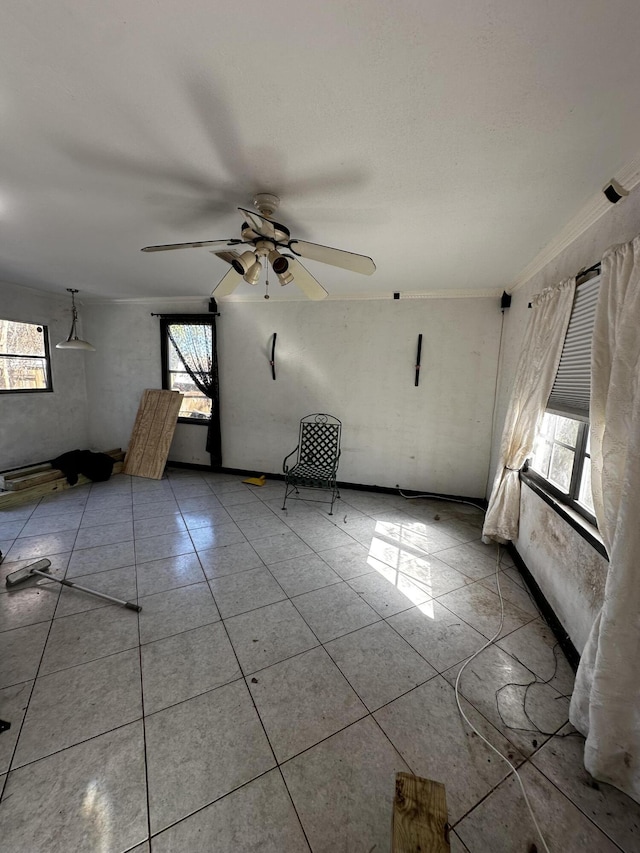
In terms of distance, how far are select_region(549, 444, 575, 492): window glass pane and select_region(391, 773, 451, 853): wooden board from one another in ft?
6.26

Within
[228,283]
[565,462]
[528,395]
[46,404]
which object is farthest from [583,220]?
[46,404]

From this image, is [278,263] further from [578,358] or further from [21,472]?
[21,472]

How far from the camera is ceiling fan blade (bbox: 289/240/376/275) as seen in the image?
1.72 m

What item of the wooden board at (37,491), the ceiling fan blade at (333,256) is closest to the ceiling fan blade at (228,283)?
the ceiling fan blade at (333,256)

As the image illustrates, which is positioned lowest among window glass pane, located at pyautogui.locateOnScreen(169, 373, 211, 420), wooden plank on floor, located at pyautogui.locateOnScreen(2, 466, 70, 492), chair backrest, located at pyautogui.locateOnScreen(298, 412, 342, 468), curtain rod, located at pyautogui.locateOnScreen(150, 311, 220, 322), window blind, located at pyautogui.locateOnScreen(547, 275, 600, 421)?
wooden plank on floor, located at pyautogui.locateOnScreen(2, 466, 70, 492)

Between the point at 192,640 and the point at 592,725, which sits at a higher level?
the point at 592,725

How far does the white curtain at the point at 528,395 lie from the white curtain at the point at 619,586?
66 cm

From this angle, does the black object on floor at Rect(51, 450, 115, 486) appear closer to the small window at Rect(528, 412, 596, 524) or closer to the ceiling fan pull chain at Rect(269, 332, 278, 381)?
the ceiling fan pull chain at Rect(269, 332, 278, 381)

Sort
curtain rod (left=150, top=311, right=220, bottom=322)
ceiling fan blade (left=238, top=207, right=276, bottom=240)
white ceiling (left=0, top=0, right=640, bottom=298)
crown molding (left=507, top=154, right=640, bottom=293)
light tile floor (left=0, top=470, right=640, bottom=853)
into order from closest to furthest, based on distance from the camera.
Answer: white ceiling (left=0, top=0, right=640, bottom=298), light tile floor (left=0, top=470, right=640, bottom=853), crown molding (left=507, top=154, right=640, bottom=293), ceiling fan blade (left=238, top=207, right=276, bottom=240), curtain rod (left=150, top=311, right=220, bottom=322)

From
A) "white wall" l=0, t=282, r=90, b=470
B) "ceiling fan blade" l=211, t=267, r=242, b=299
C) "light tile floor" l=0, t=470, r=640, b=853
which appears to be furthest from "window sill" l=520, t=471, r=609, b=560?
"white wall" l=0, t=282, r=90, b=470

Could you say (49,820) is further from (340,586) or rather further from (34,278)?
(34,278)

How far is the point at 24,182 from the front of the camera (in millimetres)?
1774

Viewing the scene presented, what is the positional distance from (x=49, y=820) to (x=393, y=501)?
343 cm

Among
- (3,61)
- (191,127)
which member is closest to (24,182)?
(3,61)
